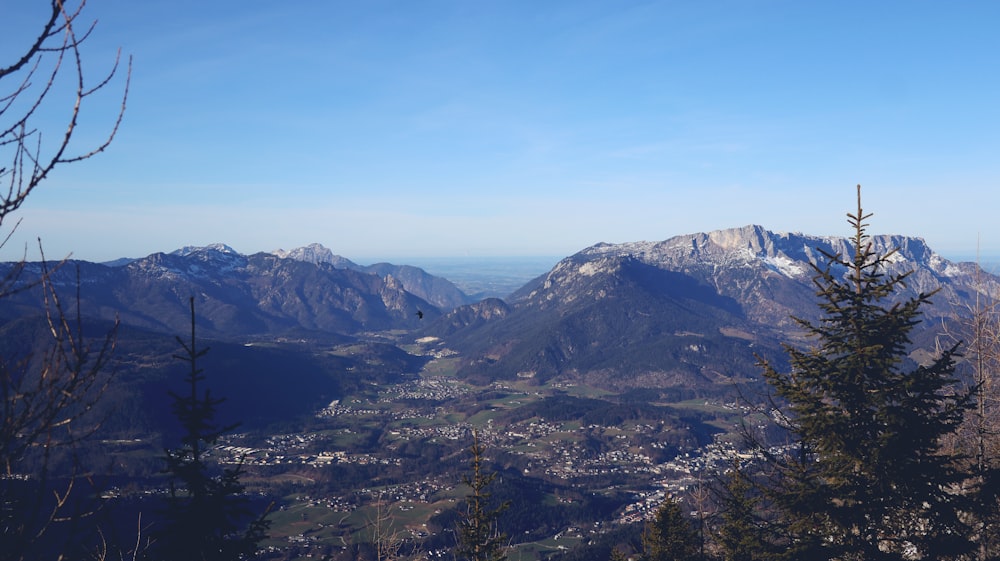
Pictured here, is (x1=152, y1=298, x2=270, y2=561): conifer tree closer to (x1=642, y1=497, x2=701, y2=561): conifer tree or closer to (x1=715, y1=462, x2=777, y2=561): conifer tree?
(x1=715, y1=462, x2=777, y2=561): conifer tree

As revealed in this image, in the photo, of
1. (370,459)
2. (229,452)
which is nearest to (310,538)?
(370,459)

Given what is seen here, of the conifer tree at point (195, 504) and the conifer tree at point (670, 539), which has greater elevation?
the conifer tree at point (195, 504)

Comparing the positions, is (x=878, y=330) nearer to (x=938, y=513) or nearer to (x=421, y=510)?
Answer: (x=938, y=513)

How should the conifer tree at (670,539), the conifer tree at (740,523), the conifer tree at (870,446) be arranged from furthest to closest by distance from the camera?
the conifer tree at (670,539), the conifer tree at (740,523), the conifer tree at (870,446)

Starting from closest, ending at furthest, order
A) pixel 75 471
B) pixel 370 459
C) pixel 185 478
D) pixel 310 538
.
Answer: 1. pixel 75 471
2. pixel 185 478
3. pixel 310 538
4. pixel 370 459

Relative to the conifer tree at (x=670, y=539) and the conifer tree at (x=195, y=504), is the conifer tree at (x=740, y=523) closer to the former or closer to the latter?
the conifer tree at (x=670, y=539)

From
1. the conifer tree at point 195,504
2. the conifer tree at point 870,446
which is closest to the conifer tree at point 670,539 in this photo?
the conifer tree at point 870,446

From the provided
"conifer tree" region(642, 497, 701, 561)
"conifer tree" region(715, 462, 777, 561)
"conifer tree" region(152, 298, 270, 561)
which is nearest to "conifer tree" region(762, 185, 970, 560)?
"conifer tree" region(715, 462, 777, 561)
